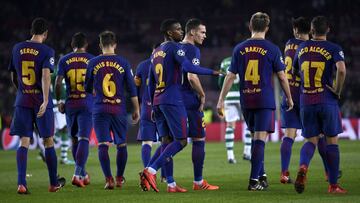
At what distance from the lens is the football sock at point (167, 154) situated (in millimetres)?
10992

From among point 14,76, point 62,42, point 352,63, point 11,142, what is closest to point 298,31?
point 14,76

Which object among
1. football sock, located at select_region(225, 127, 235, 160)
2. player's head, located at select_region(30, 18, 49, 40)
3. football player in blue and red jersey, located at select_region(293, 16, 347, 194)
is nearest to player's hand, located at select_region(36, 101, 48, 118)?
player's head, located at select_region(30, 18, 49, 40)

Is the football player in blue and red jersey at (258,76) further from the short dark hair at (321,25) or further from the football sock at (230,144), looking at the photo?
the football sock at (230,144)

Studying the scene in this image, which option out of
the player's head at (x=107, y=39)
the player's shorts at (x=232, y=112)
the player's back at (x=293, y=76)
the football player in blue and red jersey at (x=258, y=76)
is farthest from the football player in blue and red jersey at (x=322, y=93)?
the player's shorts at (x=232, y=112)

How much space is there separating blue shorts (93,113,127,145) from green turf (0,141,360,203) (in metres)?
0.77

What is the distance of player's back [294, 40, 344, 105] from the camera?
10656mm

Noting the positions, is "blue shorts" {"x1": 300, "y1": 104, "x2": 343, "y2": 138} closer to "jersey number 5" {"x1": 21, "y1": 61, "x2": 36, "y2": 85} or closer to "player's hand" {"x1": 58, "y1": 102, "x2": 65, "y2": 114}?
"jersey number 5" {"x1": 21, "y1": 61, "x2": 36, "y2": 85}

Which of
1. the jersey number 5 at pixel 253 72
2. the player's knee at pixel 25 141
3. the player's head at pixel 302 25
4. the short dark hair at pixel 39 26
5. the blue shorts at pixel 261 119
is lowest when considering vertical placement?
the player's knee at pixel 25 141

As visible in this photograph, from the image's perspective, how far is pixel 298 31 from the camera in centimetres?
1238

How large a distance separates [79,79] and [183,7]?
88.3ft

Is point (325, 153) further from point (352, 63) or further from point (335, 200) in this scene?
point (352, 63)

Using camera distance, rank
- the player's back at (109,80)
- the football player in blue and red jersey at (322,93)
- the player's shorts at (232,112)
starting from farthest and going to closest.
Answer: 1. the player's shorts at (232,112)
2. the player's back at (109,80)
3. the football player in blue and red jersey at (322,93)

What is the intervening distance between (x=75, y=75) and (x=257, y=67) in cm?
311

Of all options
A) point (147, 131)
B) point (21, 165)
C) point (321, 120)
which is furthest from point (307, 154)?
point (21, 165)
